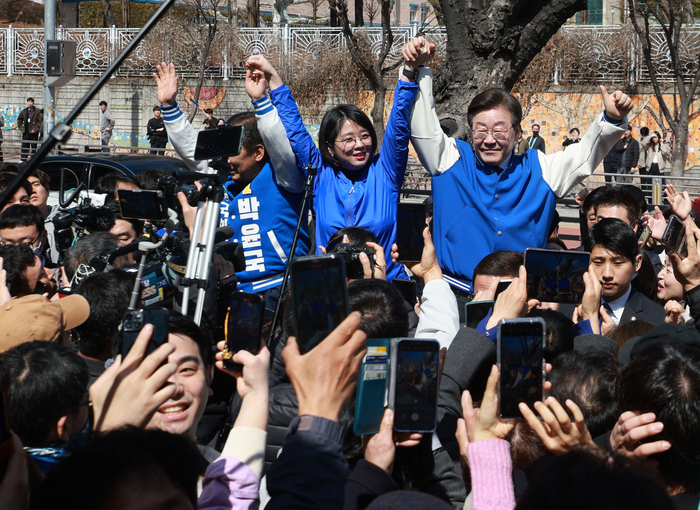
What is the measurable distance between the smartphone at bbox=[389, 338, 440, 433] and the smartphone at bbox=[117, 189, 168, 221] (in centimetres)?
178

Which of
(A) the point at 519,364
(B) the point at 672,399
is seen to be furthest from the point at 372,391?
(B) the point at 672,399

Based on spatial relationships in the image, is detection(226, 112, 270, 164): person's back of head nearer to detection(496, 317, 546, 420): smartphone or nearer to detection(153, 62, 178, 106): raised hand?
detection(153, 62, 178, 106): raised hand

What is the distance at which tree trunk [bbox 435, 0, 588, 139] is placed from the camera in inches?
222

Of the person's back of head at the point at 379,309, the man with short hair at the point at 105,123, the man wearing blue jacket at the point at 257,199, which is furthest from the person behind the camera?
the man with short hair at the point at 105,123

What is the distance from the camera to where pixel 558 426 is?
1900 mm

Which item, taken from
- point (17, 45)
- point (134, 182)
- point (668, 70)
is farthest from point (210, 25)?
point (134, 182)

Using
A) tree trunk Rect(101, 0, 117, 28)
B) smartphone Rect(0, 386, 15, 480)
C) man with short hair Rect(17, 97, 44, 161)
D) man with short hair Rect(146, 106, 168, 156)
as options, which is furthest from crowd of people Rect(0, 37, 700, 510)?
tree trunk Rect(101, 0, 117, 28)

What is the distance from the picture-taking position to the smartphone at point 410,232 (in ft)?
11.1

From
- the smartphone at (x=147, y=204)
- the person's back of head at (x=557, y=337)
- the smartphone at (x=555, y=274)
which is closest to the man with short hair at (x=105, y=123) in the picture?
the smartphone at (x=147, y=204)

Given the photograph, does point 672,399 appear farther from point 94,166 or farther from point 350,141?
point 94,166

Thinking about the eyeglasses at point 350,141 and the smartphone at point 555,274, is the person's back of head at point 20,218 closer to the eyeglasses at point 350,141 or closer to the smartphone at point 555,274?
the eyeglasses at point 350,141

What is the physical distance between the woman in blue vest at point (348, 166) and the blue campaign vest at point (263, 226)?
21cm

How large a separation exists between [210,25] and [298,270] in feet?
70.9

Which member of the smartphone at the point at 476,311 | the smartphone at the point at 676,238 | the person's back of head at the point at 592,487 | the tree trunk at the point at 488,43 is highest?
the tree trunk at the point at 488,43
